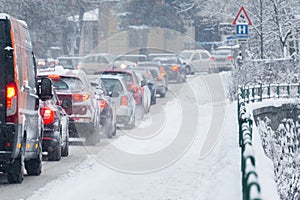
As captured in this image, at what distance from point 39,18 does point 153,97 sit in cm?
2046

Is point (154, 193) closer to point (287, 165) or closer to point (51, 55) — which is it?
point (287, 165)

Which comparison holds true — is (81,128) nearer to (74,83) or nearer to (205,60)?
(74,83)

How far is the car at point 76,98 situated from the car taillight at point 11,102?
20.3 ft

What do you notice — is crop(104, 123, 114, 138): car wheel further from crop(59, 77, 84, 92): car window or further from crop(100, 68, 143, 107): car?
crop(100, 68, 143, 107): car

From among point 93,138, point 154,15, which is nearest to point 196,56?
point 154,15

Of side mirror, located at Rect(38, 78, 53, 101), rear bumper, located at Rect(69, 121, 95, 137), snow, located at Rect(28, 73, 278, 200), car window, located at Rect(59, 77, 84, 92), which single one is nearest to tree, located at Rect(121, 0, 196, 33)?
rear bumper, located at Rect(69, 121, 95, 137)

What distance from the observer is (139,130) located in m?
23.2

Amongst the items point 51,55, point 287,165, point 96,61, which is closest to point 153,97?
point 287,165

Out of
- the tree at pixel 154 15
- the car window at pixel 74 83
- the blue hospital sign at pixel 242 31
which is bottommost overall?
the car window at pixel 74 83

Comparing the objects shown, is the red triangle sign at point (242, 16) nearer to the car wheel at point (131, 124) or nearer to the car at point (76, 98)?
the car wheel at point (131, 124)

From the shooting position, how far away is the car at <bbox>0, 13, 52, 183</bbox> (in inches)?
463

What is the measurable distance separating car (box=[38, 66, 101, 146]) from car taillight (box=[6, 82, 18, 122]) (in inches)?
244

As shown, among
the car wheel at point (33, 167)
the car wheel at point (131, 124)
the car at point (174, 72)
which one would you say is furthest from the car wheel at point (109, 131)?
the car at point (174, 72)

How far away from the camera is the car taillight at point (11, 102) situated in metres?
11.8
